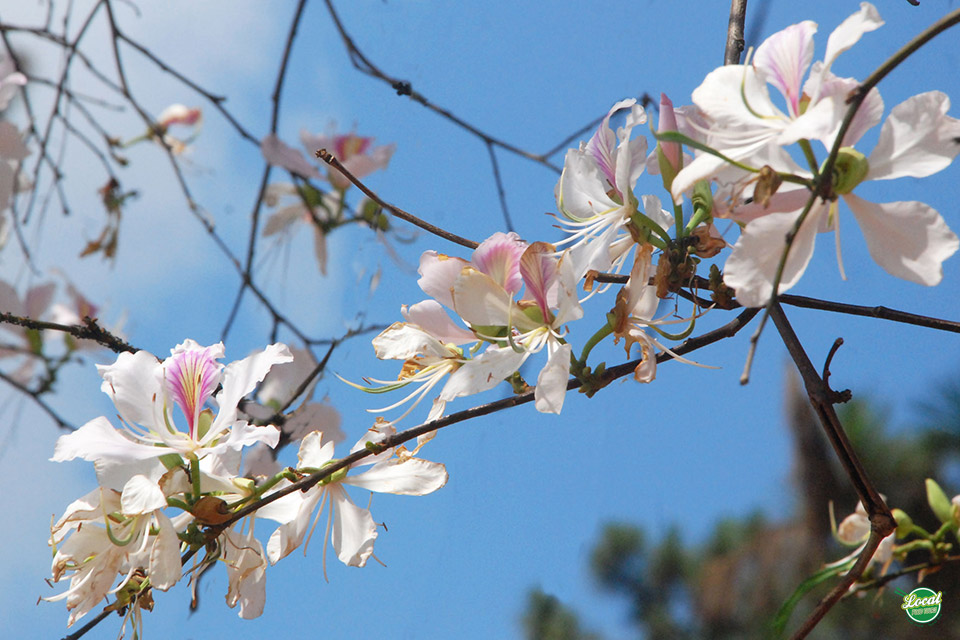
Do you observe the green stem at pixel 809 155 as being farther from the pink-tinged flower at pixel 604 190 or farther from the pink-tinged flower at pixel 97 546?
the pink-tinged flower at pixel 97 546

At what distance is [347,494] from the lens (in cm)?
27

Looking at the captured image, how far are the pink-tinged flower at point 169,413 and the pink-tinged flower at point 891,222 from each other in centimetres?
15

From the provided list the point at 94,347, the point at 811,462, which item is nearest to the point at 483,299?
the point at 94,347

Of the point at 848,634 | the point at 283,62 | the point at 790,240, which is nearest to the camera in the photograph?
the point at 790,240

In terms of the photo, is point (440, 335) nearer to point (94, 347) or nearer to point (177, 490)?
point (177, 490)

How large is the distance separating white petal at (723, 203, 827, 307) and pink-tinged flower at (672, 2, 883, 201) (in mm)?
18

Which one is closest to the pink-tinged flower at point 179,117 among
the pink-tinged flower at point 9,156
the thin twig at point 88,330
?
the pink-tinged flower at point 9,156

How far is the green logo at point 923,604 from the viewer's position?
362 millimetres

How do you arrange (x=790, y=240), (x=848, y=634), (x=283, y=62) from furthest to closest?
(x=848, y=634), (x=283, y=62), (x=790, y=240)

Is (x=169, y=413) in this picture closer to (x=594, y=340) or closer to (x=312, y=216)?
(x=594, y=340)

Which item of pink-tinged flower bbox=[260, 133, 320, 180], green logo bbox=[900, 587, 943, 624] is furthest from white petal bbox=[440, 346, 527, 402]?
pink-tinged flower bbox=[260, 133, 320, 180]

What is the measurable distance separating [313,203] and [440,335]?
0.38m

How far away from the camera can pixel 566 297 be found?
0.72ft

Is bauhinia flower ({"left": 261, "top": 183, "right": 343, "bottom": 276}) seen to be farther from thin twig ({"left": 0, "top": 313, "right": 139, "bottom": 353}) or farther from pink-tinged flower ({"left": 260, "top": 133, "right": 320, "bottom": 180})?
thin twig ({"left": 0, "top": 313, "right": 139, "bottom": 353})
